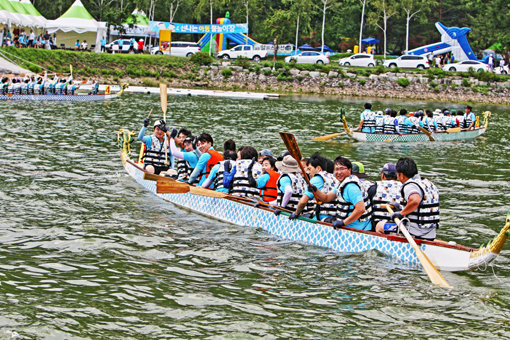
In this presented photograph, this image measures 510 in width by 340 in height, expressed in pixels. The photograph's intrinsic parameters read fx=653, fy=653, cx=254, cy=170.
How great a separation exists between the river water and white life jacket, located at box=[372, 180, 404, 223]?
811 millimetres

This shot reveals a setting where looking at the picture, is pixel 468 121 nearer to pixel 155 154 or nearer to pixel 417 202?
pixel 155 154

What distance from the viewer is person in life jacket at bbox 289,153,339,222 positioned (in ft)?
39.3

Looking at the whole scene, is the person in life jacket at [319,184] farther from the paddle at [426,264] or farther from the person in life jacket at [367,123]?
the person in life jacket at [367,123]

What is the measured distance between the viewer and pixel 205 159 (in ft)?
49.8

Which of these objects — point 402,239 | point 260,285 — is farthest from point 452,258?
point 260,285

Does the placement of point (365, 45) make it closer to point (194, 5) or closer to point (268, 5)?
point (268, 5)

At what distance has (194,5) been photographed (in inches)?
3263

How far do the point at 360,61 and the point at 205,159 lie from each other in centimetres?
5404

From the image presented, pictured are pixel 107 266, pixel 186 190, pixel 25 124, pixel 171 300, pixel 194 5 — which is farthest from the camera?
pixel 194 5

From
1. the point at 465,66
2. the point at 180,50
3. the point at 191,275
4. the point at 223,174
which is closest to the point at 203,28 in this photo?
the point at 180,50

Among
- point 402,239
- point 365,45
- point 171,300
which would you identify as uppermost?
point 365,45

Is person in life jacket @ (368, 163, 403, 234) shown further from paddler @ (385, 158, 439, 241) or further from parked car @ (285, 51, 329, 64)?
parked car @ (285, 51, 329, 64)

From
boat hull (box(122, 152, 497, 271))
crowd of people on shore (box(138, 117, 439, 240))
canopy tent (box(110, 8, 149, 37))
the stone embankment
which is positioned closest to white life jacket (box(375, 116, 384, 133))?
crowd of people on shore (box(138, 117, 439, 240))

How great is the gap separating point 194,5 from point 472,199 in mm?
69647
